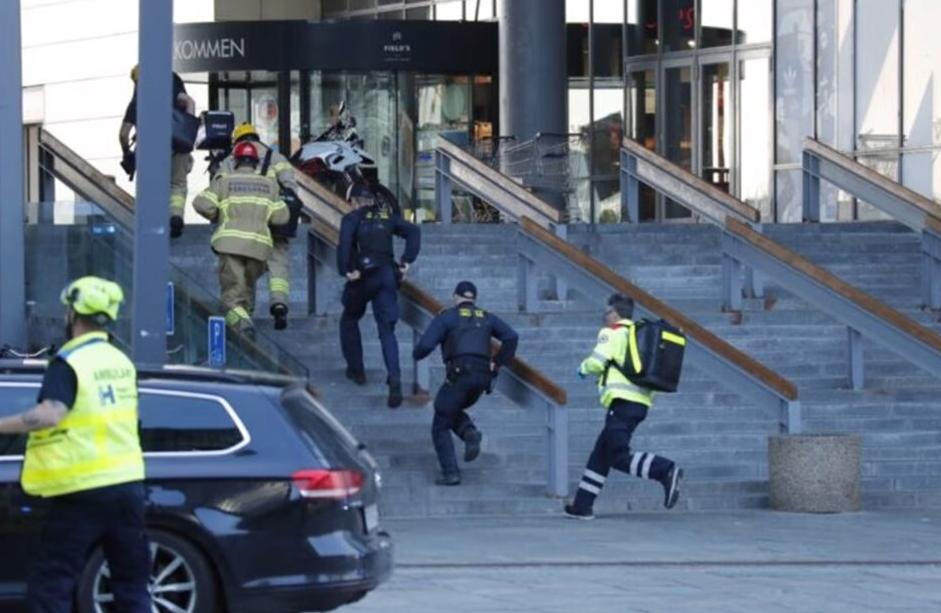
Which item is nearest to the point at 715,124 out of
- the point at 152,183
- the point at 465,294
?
the point at 465,294

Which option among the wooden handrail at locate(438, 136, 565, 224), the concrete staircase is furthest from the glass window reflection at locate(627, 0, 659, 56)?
the concrete staircase

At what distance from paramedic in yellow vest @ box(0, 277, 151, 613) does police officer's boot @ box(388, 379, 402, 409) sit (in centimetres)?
925

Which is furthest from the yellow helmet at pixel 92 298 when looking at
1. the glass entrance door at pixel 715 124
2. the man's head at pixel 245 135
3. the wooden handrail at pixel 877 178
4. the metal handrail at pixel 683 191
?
the glass entrance door at pixel 715 124

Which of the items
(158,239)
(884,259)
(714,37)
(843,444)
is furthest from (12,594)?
(714,37)

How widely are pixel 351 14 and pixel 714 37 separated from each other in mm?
9839

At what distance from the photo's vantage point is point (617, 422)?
16.4m

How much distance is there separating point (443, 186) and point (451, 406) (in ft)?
29.3

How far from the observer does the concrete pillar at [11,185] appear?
49.5ft

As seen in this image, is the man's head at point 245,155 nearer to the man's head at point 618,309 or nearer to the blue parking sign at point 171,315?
the blue parking sign at point 171,315

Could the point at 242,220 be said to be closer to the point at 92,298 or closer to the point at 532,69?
the point at 92,298

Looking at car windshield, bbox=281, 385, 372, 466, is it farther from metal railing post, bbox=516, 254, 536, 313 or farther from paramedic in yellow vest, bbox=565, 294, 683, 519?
metal railing post, bbox=516, 254, 536, 313

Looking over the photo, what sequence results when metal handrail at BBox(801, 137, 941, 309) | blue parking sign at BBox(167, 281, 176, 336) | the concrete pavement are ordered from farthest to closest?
1. metal handrail at BBox(801, 137, 941, 309)
2. blue parking sign at BBox(167, 281, 176, 336)
3. the concrete pavement

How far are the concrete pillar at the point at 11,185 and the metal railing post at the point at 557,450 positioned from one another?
159 inches

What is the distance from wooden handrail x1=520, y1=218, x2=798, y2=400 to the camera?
58.9ft
